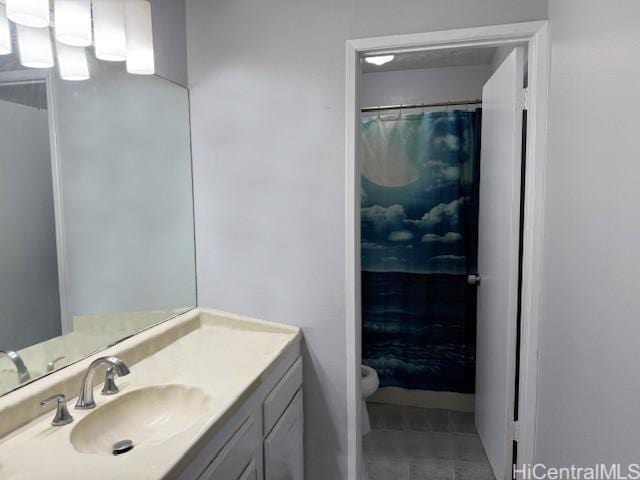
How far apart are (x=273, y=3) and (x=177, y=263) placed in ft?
3.89

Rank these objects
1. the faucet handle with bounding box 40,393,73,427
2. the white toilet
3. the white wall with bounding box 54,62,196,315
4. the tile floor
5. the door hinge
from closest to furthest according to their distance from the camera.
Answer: the faucet handle with bounding box 40,393,73,427 → the white wall with bounding box 54,62,196,315 → the door hinge → the tile floor → the white toilet

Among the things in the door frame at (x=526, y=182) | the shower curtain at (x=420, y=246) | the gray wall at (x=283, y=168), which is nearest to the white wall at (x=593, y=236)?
the door frame at (x=526, y=182)

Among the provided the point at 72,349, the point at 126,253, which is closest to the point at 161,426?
the point at 72,349

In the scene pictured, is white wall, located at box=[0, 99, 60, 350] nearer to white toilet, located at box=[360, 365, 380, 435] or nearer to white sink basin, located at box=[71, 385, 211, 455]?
white sink basin, located at box=[71, 385, 211, 455]

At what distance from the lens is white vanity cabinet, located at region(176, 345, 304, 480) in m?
1.15

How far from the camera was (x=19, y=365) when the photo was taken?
121 cm

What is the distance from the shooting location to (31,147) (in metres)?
1.27

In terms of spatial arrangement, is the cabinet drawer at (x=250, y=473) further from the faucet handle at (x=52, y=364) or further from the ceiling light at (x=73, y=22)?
the ceiling light at (x=73, y=22)

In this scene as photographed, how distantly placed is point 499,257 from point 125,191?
5.37ft

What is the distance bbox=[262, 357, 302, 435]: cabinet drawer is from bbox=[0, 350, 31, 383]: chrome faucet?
720 mm

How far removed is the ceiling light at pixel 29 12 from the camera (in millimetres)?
1182

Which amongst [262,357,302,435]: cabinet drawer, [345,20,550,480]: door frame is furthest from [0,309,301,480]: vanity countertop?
[345,20,550,480]: door frame

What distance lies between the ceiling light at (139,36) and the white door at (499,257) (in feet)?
4.80

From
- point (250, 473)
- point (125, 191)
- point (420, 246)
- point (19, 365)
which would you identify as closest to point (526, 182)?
point (420, 246)
